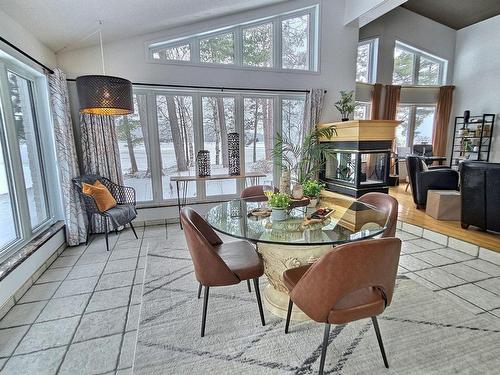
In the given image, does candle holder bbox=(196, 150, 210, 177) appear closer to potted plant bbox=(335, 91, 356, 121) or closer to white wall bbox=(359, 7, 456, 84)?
potted plant bbox=(335, 91, 356, 121)

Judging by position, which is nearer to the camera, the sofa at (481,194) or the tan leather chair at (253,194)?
the tan leather chair at (253,194)

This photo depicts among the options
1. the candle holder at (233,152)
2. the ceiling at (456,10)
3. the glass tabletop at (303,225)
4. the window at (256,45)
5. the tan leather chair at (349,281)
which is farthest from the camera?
the ceiling at (456,10)

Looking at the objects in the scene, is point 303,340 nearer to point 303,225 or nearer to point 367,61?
point 303,225

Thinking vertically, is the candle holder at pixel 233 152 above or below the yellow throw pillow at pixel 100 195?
above

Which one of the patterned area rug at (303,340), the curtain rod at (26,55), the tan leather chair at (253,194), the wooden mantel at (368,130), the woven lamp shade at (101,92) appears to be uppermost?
the curtain rod at (26,55)

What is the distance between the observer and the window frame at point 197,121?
14.0 feet

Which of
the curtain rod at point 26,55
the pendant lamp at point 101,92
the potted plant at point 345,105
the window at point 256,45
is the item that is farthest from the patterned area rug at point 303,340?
the window at point 256,45

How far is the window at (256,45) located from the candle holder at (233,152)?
118 centimetres

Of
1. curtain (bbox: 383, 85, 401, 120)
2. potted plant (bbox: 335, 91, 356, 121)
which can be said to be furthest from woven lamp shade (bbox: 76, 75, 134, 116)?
curtain (bbox: 383, 85, 401, 120)

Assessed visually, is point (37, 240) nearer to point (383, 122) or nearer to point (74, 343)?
point (74, 343)

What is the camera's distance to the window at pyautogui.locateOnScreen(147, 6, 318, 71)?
430 cm

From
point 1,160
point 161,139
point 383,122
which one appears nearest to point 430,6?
point 383,122

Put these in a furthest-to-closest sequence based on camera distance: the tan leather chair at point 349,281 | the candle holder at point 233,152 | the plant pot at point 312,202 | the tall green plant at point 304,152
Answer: the tall green plant at point 304,152 < the candle holder at point 233,152 < the plant pot at point 312,202 < the tan leather chair at point 349,281

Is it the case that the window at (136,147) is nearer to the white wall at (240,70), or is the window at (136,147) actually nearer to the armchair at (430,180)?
the white wall at (240,70)
